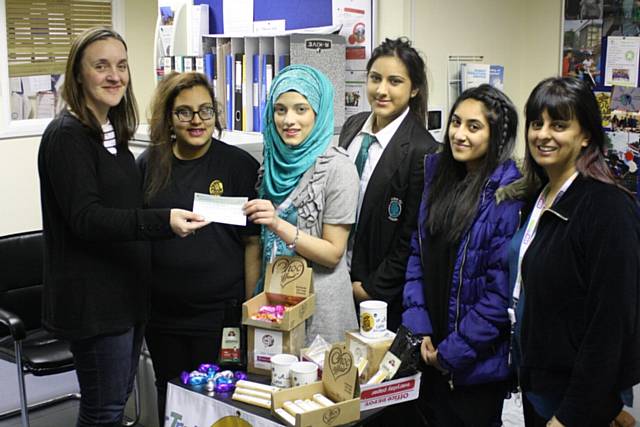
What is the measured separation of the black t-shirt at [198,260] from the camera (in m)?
2.31

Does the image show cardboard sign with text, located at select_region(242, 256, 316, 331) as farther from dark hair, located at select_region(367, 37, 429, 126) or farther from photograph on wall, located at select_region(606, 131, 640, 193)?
photograph on wall, located at select_region(606, 131, 640, 193)

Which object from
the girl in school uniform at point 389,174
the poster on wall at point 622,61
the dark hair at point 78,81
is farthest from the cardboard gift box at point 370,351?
the poster on wall at point 622,61

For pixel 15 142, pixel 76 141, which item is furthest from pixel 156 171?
pixel 15 142

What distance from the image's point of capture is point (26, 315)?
334 centimetres

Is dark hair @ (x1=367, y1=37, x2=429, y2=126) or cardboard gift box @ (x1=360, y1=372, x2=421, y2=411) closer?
cardboard gift box @ (x1=360, y1=372, x2=421, y2=411)

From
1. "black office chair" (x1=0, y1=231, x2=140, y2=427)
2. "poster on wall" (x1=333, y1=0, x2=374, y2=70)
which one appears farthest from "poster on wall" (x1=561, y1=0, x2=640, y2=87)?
"black office chair" (x1=0, y1=231, x2=140, y2=427)

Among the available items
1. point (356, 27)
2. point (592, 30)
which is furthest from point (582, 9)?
point (356, 27)

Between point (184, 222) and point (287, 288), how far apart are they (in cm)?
38

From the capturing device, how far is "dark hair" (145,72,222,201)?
92.0 inches

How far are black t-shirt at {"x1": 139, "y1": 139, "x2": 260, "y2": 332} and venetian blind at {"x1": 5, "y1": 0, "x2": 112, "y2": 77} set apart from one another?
3307mm

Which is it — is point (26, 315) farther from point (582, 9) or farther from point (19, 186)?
point (582, 9)

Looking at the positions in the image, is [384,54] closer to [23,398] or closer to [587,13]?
[587,13]

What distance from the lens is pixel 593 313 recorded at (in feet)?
5.61

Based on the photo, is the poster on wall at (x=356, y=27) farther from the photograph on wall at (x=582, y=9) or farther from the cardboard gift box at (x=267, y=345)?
the cardboard gift box at (x=267, y=345)
